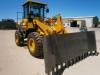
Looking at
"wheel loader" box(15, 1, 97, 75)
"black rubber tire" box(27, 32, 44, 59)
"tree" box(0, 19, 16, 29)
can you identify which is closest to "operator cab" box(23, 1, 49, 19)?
"wheel loader" box(15, 1, 97, 75)

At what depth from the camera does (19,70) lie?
6.21 metres

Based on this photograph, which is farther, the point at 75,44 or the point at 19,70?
the point at 75,44

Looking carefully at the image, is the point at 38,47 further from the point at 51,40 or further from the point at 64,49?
the point at 51,40

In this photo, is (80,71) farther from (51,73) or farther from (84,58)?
(84,58)

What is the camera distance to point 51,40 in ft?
19.1

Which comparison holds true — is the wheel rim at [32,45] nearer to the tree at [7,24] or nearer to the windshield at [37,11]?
the windshield at [37,11]

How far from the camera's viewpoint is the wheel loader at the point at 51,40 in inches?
228

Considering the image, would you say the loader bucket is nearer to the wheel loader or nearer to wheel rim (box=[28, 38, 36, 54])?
the wheel loader

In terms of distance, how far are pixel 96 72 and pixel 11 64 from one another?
3235 mm

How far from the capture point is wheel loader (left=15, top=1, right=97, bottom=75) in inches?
228

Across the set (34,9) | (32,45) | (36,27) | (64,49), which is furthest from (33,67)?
(34,9)

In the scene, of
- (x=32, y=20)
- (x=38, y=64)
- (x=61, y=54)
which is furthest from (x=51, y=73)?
(x=32, y=20)

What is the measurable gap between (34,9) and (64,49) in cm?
467

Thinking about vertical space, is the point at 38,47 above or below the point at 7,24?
below
